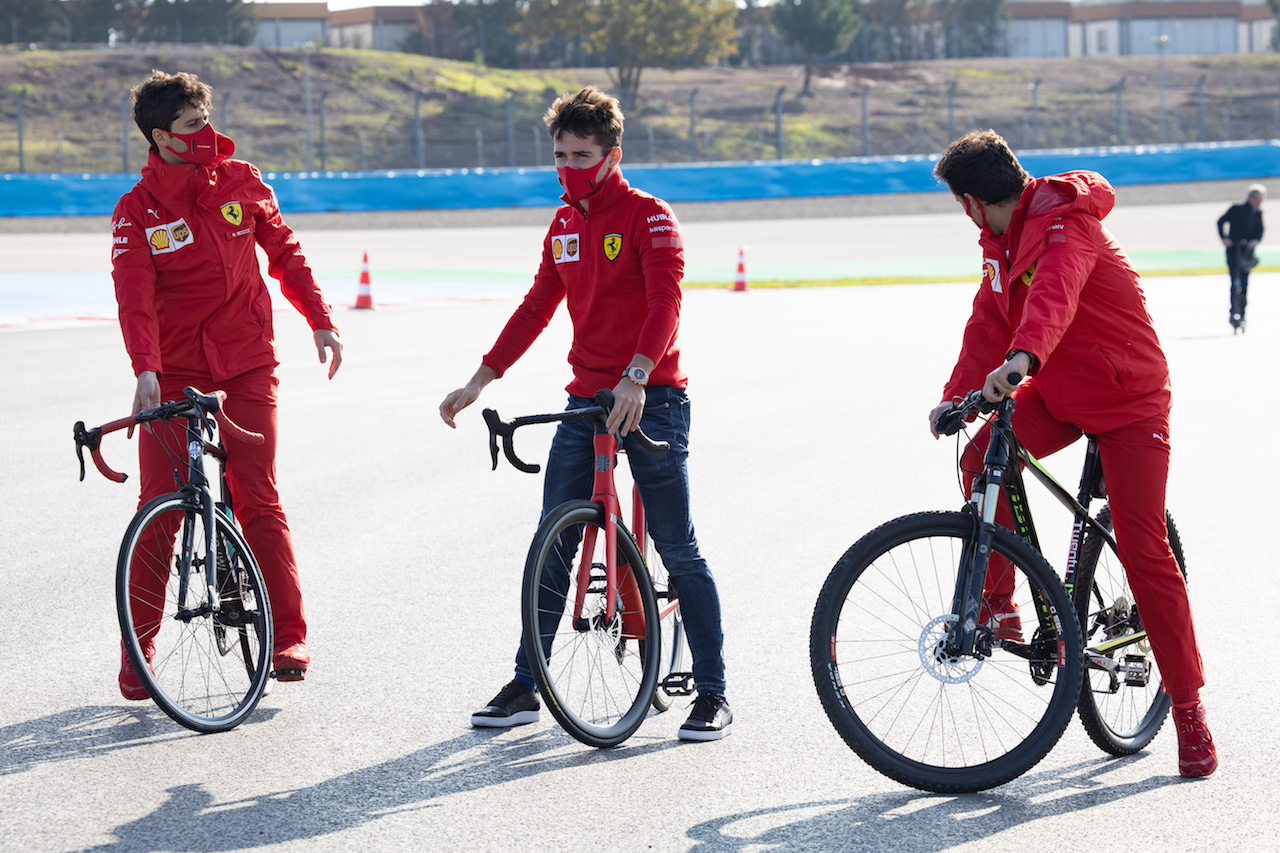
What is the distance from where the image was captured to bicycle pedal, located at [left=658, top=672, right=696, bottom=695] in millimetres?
4609

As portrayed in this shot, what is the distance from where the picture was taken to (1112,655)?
4.27m

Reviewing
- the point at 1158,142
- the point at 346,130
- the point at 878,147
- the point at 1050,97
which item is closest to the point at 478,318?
the point at 346,130

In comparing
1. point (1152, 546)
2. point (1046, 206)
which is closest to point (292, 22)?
point (1046, 206)

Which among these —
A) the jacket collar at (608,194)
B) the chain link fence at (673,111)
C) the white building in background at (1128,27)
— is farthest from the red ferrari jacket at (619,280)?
the white building in background at (1128,27)

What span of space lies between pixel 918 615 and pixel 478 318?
13.2m

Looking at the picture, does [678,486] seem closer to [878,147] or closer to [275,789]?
[275,789]

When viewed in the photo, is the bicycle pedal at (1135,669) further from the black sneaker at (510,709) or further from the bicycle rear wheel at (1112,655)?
the black sneaker at (510,709)

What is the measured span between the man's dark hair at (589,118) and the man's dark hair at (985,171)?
0.98m

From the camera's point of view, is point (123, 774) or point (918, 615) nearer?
point (123, 774)

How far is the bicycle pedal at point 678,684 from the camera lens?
15.1 ft

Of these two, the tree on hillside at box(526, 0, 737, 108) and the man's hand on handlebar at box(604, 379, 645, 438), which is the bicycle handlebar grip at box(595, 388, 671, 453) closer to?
the man's hand on handlebar at box(604, 379, 645, 438)

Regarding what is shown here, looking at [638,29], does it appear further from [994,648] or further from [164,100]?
[994,648]

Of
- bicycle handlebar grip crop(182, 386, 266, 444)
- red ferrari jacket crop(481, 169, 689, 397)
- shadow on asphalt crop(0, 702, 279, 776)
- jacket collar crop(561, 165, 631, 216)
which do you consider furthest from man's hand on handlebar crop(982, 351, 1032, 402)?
shadow on asphalt crop(0, 702, 279, 776)

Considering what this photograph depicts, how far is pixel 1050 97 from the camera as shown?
7100cm
